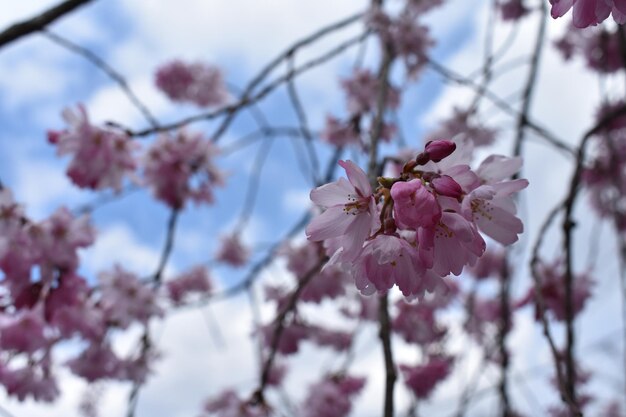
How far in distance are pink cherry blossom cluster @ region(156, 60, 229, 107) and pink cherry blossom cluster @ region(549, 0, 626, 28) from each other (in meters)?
3.57

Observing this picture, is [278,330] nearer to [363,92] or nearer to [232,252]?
[363,92]

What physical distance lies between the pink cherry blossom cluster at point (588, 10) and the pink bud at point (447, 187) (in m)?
0.22

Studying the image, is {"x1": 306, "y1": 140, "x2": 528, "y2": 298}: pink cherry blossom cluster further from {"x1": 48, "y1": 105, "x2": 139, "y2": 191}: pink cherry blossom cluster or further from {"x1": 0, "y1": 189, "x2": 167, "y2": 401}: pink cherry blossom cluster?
{"x1": 48, "y1": 105, "x2": 139, "y2": 191}: pink cherry blossom cluster

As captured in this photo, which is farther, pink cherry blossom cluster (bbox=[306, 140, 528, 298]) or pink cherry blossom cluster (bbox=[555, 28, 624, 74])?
pink cherry blossom cluster (bbox=[555, 28, 624, 74])

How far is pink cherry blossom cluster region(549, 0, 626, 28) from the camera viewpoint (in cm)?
64

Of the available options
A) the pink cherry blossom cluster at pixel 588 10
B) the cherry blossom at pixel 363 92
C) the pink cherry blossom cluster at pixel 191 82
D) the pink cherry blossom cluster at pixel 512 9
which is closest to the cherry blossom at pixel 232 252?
the pink cherry blossom cluster at pixel 191 82

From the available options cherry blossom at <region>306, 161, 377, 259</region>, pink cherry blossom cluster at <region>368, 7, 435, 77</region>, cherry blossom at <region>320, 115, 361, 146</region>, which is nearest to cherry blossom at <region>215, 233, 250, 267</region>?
cherry blossom at <region>320, 115, 361, 146</region>

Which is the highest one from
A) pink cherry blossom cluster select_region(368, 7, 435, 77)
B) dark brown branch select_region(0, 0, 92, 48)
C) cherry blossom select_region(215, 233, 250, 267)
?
pink cherry blossom cluster select_region(368, 7, 435, 77)

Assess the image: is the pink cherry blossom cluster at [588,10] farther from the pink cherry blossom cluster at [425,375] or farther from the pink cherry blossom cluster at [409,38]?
the pink cherry blossom cluster at [409,38]

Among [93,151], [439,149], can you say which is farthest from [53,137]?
[439,149]

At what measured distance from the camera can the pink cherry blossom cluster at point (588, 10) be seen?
2.09 feet

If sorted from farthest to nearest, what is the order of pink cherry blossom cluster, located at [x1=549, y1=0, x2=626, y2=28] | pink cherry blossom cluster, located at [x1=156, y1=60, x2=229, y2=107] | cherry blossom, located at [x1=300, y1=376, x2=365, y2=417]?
pink cherry blossom cluster, located at [x1=156, y1=60, x2=229, y2=107] → cherry blossom, located at [x1=300, y1=376, x2=365, y2=417] → pink cherry blossom cluster, located at [x1=549, y1=0, x2=626, y2=28]

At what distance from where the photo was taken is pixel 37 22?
1498 millimetres

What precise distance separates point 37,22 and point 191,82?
8.53ft
